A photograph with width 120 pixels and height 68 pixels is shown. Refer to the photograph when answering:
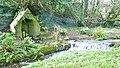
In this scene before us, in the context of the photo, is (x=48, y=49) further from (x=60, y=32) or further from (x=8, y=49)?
(x=60, y=32)

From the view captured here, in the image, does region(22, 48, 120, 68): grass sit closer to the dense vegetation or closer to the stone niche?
the dense vegetation

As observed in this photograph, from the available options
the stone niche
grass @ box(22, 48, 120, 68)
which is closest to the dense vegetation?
grass @ box(22, 48, 120, 68)

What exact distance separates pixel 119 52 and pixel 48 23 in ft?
22.5

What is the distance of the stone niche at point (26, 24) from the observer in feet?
34.7

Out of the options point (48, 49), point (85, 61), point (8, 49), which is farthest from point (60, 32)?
point (8, 49)

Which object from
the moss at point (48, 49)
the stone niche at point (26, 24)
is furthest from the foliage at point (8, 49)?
the stone niche at point (26, 24)

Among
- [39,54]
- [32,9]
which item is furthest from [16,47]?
[32,9]

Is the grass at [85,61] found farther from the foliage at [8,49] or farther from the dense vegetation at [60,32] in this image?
the foliage at [8,49]

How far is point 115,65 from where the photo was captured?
254 inches

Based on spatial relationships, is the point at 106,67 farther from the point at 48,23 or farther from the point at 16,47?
the point at 48,23

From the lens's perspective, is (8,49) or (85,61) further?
(85,61)

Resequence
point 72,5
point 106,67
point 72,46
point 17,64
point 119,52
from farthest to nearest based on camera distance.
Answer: point 72,5
point 72,46
point 119,52
point 17,64
point 106,67

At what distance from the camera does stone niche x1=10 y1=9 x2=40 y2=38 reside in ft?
34.7

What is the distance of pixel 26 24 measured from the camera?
11055 millimetres
